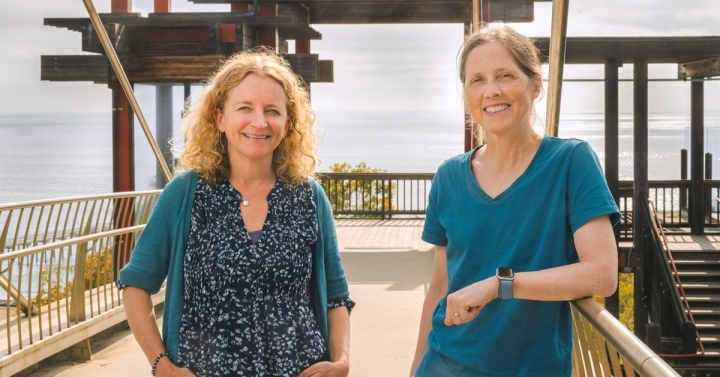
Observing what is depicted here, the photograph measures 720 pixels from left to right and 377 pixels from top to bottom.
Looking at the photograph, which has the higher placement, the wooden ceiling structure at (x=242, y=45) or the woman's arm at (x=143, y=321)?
the wooden ceiling structure at (x=242, y=45)

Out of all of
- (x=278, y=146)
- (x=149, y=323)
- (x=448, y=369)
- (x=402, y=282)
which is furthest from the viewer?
(x=402, y=282)

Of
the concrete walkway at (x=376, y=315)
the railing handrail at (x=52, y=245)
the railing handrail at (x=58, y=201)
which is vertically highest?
the railing handrail at (x=58, y=201)

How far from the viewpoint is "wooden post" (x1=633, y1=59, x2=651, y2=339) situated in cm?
1466

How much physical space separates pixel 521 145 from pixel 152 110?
13.2m

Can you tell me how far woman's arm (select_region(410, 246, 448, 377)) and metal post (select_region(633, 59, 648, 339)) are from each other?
1257cm

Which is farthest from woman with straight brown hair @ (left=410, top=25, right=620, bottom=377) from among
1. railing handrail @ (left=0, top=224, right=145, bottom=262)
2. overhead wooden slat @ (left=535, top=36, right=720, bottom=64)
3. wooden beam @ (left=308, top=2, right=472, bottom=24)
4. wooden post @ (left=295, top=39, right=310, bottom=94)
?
wooden post @ (left=295, top=39, right=310, bottom=94)

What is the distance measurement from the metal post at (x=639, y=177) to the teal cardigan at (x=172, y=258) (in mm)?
12528

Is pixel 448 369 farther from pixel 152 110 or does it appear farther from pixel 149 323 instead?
pixel 152 110

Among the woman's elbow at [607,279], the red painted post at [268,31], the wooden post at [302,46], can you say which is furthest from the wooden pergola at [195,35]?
the woman's elbow at [607,279]

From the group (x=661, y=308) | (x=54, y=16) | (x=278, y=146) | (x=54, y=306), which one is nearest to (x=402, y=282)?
(x=54, y=306)

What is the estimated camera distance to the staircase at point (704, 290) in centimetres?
1638

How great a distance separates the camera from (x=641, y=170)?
1477 cm

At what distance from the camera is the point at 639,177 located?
48.4 ft

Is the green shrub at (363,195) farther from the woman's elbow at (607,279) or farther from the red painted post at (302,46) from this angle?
the woman's elbow at (607,279)
